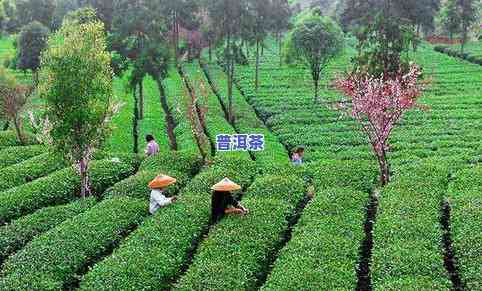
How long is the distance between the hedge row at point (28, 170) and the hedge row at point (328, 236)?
37.9ft

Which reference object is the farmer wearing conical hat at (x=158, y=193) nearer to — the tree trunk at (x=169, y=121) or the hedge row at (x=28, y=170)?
the hedge row at (x=28, y=170)

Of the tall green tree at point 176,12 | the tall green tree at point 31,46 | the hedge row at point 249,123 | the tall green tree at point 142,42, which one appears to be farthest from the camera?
the tall green tree at point 176,12

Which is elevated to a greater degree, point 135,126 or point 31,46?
point 31,46

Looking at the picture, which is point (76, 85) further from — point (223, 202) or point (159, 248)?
point (159, 248)

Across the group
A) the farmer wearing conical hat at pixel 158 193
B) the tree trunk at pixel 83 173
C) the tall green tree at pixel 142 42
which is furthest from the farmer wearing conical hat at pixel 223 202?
the tall green tree at pixel 142 42

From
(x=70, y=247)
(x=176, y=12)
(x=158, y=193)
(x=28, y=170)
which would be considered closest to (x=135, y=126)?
(x=28, y=170)

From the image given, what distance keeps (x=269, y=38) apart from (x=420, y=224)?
79135 mm

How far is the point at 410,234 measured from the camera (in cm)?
2014

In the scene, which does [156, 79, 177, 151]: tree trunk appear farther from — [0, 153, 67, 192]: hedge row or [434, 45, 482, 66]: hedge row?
[434, 45, 482, 66]: hedge row

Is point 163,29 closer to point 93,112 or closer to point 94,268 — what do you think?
point 93,112

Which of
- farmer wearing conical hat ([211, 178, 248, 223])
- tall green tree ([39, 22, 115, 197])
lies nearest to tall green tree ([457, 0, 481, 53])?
tall green tree ([39, 22, 115, 197])

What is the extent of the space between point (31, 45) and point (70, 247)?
132ft

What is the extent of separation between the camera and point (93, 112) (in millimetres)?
24422

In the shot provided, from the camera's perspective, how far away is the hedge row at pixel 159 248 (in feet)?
58.5
